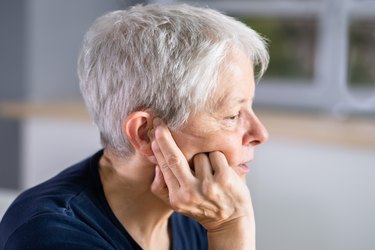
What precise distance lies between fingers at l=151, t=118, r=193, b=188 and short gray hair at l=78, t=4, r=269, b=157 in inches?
1.0

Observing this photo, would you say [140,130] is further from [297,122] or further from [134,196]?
[297,122]

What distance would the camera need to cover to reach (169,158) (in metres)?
1.30

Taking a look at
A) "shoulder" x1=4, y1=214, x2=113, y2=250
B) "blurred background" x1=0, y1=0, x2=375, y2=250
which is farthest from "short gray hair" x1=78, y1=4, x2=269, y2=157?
"blurred background" x1=0, y1=0, x2=375, y2=250

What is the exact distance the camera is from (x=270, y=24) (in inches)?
119

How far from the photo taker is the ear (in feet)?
4.27

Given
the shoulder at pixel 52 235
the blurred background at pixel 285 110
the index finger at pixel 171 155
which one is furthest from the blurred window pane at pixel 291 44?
the shoulder at pixel 52 235

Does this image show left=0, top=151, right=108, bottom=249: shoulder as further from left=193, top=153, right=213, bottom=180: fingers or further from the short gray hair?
left=193, top=153, right=213, bottom=180: fingers

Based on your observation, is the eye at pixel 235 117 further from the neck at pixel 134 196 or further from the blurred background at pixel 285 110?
the blurred background at pixel 285 110

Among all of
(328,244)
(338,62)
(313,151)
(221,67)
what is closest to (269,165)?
(313,151)

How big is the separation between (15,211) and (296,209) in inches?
57.1

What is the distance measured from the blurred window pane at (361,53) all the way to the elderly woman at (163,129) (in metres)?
1.57

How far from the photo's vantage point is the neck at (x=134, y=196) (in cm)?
138

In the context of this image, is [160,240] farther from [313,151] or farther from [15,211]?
[313,151]

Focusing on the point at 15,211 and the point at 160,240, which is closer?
the point at 15,211
